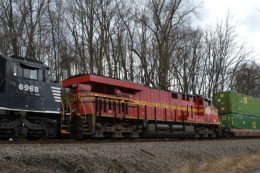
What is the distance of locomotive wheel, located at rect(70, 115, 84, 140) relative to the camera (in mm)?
13859

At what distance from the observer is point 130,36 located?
3059cm

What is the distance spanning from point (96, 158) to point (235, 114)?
20.0 meters

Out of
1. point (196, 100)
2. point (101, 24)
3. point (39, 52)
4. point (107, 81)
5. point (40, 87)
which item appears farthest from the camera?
point (101, 24)

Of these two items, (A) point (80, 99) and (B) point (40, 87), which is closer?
(B) point (40, 87)

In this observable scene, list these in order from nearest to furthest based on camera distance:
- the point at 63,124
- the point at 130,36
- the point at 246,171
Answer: the point at 246,171
the point at 63,124
the point at 130,36

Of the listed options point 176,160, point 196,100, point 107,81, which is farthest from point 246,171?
point 196,100

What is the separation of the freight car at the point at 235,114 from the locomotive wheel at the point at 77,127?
48.6 feet

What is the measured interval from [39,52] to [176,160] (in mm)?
18024

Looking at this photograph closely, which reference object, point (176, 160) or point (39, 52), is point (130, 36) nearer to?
point (39, 52)

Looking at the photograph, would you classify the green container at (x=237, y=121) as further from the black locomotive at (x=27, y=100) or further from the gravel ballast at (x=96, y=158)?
the black locomotive at (x=27, y=100)

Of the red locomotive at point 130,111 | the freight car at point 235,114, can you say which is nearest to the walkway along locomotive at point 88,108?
the red locomotive at point 130,111

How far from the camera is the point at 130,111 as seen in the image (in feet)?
54.7

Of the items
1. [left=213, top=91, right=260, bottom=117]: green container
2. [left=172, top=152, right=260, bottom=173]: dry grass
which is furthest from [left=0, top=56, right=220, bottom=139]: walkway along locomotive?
[left=172, top=152, right=260, bottom=173]: dry grass

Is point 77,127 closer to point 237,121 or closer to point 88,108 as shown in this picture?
point 88,108
